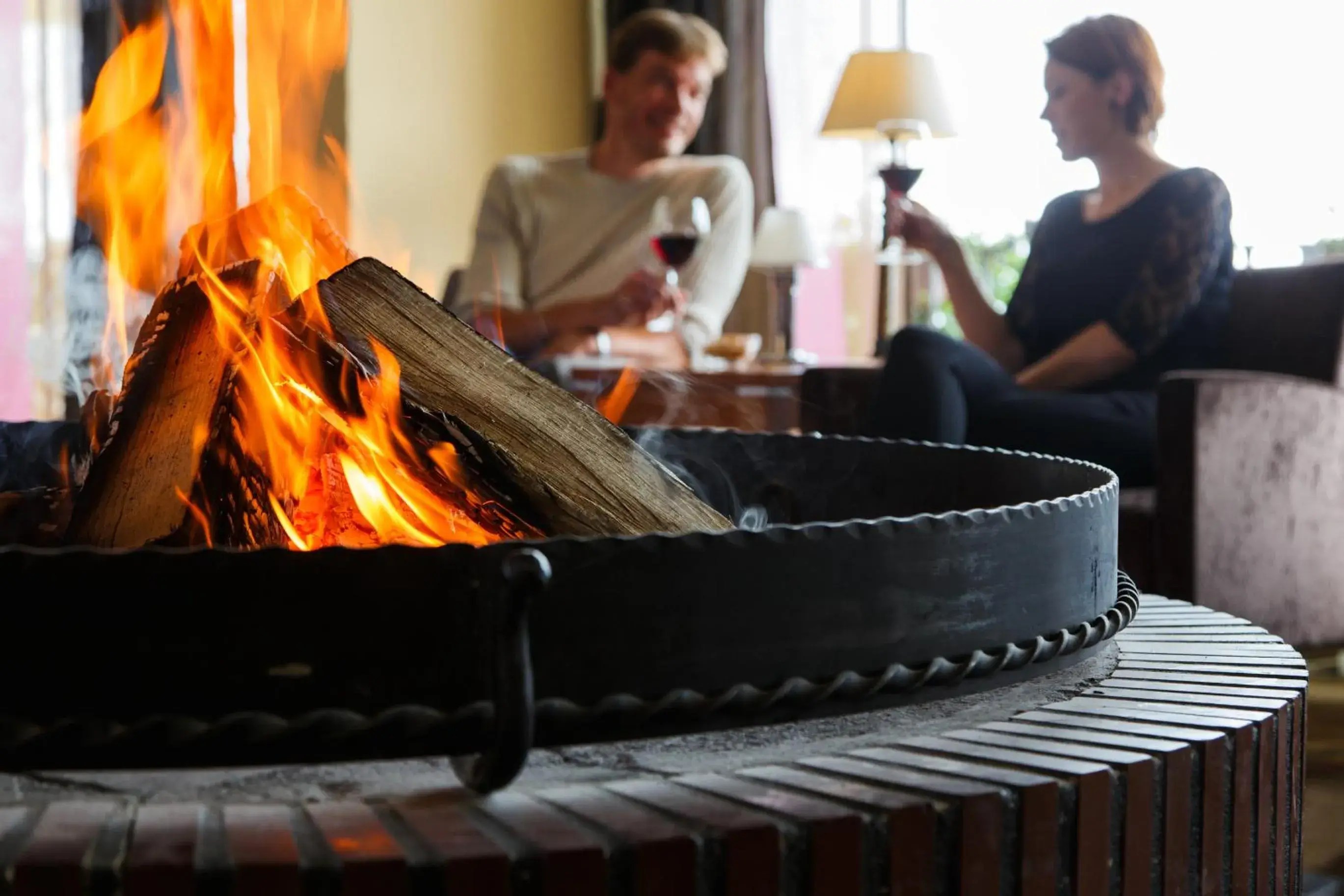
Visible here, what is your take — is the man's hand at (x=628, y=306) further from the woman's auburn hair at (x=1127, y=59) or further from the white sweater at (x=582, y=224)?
the woman's auburn hair at (x=1127, y=59)

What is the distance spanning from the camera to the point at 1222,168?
443 centimetres

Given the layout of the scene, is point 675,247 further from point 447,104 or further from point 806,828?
point 447,104

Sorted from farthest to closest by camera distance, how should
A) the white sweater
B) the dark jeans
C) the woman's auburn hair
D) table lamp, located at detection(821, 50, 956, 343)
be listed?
1. table lamp, located at detection(821, 50, 956, 343)
2. the white sweater
3. the woman's auburn hair
4. the dark jeans

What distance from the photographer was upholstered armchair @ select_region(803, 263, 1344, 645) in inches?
92.2

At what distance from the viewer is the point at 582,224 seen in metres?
4.18

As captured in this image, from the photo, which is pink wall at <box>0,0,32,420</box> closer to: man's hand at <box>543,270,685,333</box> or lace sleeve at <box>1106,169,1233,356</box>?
man's hand at <box>543,270,685,333</box>

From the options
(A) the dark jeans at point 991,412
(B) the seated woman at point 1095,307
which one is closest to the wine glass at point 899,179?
(B) the seated woman at point 1095,307

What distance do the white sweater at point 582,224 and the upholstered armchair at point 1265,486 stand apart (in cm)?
172

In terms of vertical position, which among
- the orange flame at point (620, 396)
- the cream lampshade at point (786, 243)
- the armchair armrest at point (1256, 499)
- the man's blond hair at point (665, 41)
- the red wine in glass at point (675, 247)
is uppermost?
the man's blond hair at point (665, 41)

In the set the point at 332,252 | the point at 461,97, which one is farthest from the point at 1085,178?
the point at 332,252

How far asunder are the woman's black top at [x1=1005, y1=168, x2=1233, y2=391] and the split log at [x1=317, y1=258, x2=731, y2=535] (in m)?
1.89

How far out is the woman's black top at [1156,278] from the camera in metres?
2.76

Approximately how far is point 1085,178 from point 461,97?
7.98 ft

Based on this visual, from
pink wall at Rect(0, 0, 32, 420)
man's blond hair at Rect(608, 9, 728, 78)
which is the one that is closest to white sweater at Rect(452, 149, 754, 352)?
man's blond hair at Rect(608, 9, 728, 78)
